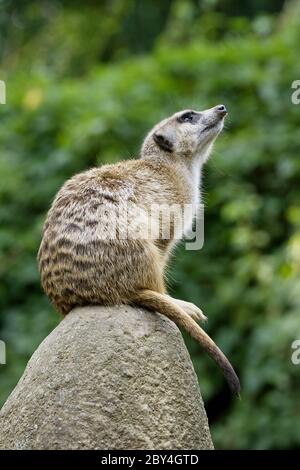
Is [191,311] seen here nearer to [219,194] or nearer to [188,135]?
[188,135]

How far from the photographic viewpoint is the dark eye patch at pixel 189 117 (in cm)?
508

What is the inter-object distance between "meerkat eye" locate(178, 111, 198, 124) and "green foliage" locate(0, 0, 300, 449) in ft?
8.02

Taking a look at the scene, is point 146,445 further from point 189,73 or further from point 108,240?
point 189,73

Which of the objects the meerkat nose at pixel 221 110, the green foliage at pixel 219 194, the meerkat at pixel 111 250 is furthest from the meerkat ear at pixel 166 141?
the green foliage at pixel 219 194

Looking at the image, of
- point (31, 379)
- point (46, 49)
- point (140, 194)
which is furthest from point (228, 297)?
point (46, 49)

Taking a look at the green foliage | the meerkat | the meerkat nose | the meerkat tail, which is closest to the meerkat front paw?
the meerkat

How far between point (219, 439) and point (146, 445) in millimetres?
4026

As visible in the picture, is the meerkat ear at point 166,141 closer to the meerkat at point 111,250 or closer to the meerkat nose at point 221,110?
the meerkat nose at point 221,110

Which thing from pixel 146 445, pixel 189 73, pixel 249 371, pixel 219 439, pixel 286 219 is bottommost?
pixel 219 439

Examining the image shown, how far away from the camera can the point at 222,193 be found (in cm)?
833

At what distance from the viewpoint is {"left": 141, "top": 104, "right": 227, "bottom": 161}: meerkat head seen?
4.99 metres

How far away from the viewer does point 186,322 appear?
13.3ft

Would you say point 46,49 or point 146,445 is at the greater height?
point 46,49
